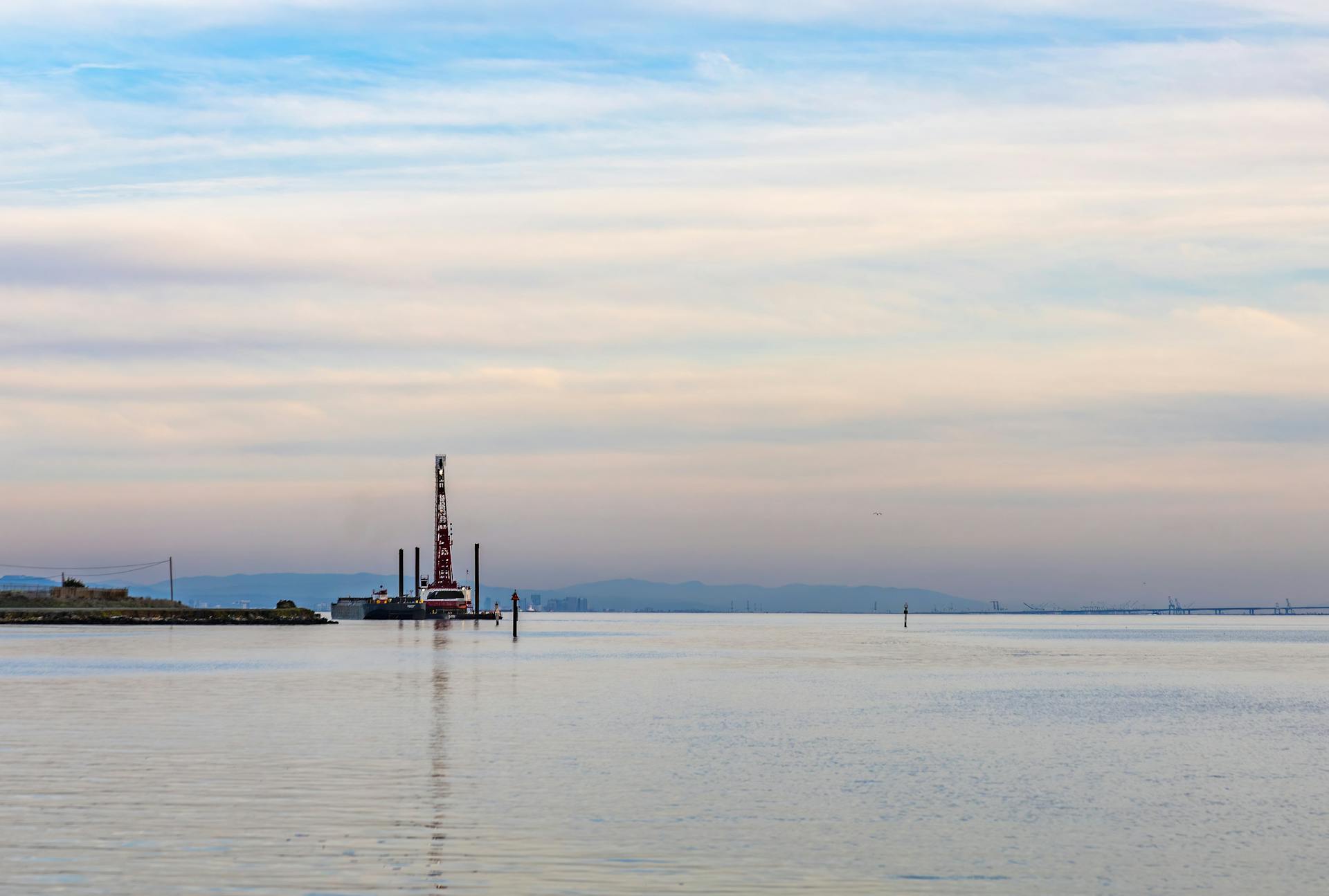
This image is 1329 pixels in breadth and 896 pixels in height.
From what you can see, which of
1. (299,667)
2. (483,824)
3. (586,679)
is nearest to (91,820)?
(483,824)

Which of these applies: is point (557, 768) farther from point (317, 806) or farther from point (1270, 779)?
point (1270, 779)

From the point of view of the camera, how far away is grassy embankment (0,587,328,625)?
17312 centimetres

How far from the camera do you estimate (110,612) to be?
178375 millimetres

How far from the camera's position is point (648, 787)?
29.2 m

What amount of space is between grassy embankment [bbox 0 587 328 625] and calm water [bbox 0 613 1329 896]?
115 meters

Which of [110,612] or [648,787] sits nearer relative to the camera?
[648,787]

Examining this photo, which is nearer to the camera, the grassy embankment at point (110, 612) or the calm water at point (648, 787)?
the calm water at point (648, 787)

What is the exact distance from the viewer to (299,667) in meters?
77.1

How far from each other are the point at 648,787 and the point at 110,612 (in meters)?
164

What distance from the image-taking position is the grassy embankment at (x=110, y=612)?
173m

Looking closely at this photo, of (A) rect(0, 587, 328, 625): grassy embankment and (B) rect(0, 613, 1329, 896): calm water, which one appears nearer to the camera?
(B) rect(0, 613, 1329, 896): calm water

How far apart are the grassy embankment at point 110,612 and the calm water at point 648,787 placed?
11514 centimetres

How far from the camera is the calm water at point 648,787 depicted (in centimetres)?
2048

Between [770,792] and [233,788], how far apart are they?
10.4m
